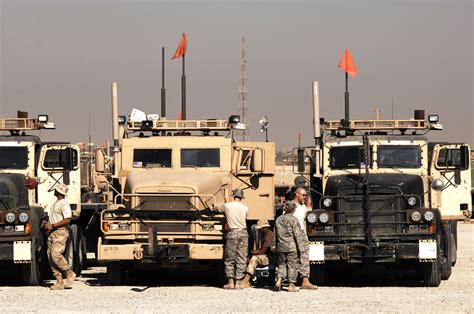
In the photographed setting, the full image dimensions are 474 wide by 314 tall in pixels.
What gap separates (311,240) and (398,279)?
8.84ft

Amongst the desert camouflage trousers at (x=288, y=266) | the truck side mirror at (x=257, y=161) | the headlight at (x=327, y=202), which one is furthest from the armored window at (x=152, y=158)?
the desert camouflage trousers at (x=288, y=266)

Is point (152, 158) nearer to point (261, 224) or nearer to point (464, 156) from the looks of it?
point (261, 224)

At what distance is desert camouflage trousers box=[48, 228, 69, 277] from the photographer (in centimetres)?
2144

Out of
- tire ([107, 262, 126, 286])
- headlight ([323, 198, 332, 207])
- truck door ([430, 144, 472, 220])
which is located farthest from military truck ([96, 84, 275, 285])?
truck door ([430, 144, 472, 220])

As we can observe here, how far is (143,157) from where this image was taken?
23406 millimetres

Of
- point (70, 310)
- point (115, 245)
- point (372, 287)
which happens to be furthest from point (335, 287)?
point (70, 310)

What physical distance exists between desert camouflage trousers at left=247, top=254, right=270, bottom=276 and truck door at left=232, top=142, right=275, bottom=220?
76.5 inches

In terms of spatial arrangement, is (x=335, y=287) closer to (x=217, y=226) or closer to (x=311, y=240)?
(x=311, y=240)

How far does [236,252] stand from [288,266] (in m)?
0.99

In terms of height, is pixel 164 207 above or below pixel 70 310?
above

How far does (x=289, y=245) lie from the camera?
20.5m

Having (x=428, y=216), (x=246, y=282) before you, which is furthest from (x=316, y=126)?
(x=246, y=282)

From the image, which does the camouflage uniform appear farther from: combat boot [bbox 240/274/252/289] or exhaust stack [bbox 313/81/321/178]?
exhaust stack [bbox 313/81/321/178]

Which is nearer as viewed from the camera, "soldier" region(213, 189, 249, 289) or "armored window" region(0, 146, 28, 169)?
"soldier" region(213, 189, 249, 289)
